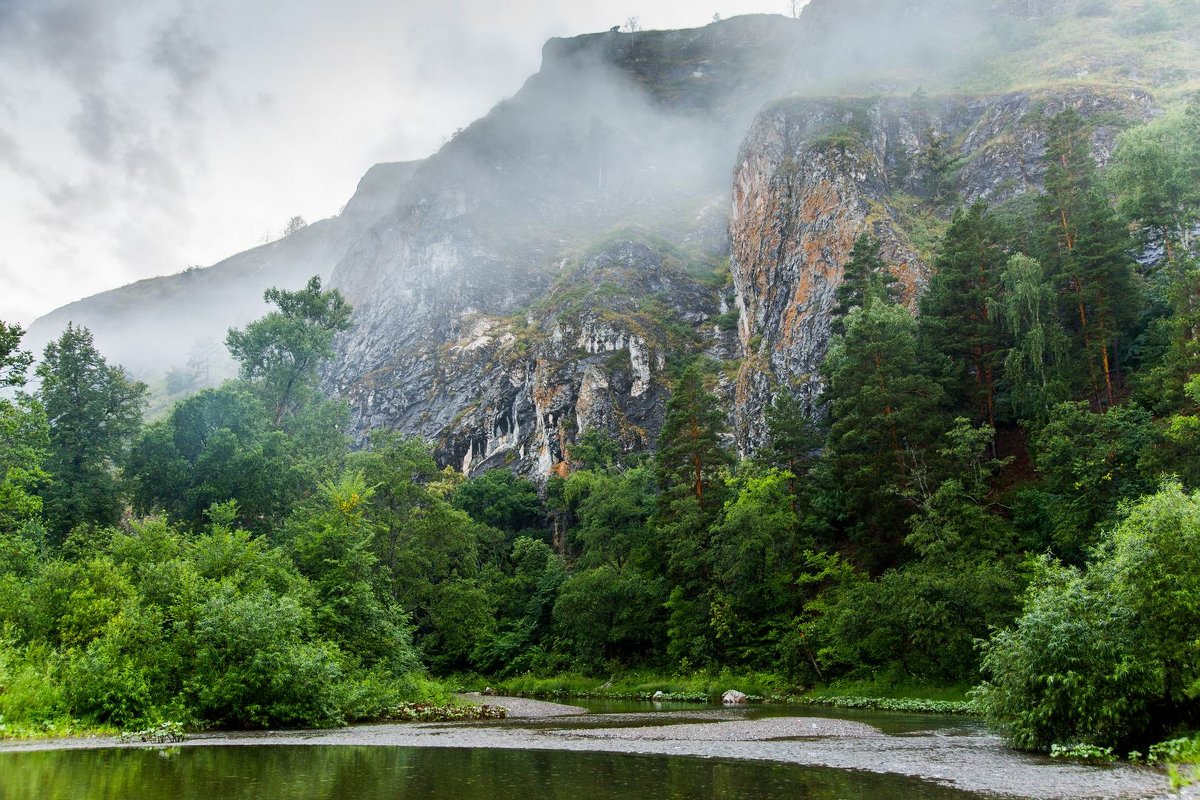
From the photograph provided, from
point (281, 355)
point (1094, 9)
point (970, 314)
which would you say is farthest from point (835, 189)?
point (1094, 9)

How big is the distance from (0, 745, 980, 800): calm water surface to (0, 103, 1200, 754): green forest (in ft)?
23.5

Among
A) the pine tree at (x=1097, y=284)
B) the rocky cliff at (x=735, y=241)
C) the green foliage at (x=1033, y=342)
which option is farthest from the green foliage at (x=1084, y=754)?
the rocky cliff at (x=735, y=241)

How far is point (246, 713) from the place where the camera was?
83.6 feet

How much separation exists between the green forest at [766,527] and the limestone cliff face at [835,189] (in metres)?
6.80

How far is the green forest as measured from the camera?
22141mm

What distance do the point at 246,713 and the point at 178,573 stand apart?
20.0ft

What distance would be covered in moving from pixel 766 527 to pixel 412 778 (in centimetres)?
4045

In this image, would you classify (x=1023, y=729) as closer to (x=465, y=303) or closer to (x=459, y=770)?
(x=459, y=770)

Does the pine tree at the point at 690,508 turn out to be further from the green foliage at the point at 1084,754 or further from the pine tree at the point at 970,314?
the green foliage at the point at 1084,754

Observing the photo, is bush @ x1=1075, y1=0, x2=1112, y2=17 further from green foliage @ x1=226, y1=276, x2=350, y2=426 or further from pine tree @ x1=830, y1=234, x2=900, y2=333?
green foliage @ x1=226, y1=276, x2=350, y2=426

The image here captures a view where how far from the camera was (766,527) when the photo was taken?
2041 inches

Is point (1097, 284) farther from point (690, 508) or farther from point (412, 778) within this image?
point (412, 778)

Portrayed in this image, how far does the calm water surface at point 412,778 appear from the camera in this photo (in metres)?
12.3

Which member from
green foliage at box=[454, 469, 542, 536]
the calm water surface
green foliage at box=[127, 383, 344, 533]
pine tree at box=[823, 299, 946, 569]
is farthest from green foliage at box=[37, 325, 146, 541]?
pine tree at box=[823, 299, 946, 569]
